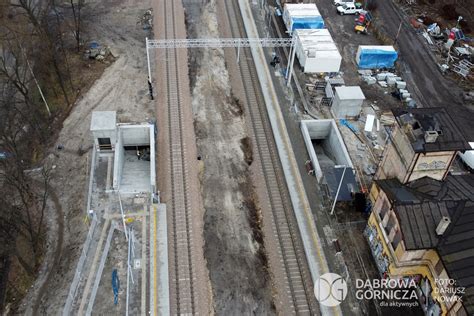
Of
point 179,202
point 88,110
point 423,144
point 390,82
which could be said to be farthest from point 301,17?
point 179,202

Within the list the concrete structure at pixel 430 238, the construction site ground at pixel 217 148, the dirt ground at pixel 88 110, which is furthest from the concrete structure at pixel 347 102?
the dirt ground at pixel 88 110

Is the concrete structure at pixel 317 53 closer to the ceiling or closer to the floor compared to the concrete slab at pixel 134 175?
closer to the ceiling

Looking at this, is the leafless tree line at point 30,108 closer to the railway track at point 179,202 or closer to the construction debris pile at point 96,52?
the construction debris pile at point 96,52

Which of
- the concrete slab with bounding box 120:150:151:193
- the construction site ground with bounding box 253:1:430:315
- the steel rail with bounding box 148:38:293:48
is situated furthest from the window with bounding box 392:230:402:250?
the steel rail with bounding box 148:38:293:48

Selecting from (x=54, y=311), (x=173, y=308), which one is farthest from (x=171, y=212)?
(x=54, y=311)

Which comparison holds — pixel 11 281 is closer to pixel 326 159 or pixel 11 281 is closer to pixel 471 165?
pixel 326 159

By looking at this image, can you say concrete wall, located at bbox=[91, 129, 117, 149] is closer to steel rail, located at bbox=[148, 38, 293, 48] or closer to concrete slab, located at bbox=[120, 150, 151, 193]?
concrete slab, located at bbox=[120, 150, 151, 193]
